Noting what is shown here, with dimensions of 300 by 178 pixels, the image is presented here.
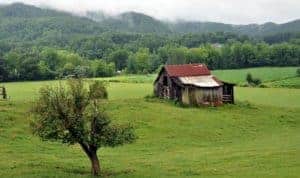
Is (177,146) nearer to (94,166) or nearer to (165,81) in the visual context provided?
(94,166)

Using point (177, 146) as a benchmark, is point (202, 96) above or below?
above

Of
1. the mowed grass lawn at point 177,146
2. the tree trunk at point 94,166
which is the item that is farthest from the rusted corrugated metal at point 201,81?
the tree trunk at point 94,166

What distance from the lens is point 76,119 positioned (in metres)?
34.3

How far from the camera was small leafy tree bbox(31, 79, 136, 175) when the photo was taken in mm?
34375

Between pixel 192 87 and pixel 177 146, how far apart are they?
2601cm

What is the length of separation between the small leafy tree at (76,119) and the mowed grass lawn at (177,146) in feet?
7.83

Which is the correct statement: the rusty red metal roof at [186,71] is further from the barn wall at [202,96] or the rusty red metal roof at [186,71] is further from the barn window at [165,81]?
the barn wall at [202,96]

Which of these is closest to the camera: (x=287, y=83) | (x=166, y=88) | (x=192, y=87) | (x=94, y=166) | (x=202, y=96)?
(x=94, y=166)

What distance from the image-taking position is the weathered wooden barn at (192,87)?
247 feet

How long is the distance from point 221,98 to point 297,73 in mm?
78940

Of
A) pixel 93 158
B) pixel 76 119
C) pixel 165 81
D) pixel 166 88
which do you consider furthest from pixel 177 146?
pixel 165 81

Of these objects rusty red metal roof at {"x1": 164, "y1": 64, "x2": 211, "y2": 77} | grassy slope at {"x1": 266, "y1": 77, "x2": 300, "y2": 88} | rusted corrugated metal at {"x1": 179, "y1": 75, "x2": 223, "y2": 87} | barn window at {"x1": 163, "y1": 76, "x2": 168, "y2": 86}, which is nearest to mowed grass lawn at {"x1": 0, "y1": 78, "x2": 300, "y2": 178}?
rusted corrugated metal at {"x1": 179, "y1": 75, "x2": 223, "y2": 87}

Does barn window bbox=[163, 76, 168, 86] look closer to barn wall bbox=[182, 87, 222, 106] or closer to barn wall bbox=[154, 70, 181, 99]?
barn wall bbox=[154, 70, 181, 99]

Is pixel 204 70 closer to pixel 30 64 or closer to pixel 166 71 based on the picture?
pixel 166 71
